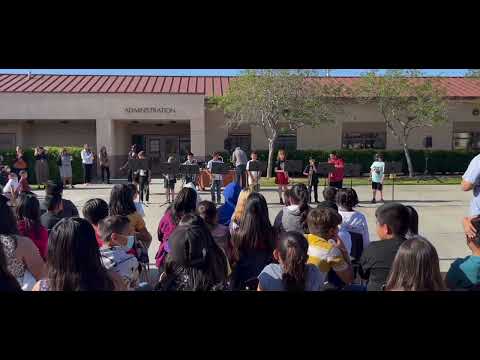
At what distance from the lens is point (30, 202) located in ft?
14.3

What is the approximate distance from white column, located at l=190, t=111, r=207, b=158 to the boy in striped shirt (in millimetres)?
19445

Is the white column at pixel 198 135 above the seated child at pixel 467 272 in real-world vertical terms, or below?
above

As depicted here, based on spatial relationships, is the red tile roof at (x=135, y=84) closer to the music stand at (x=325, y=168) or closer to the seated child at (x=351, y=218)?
the music stand at (x=325, y=168)

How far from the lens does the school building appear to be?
22.7m

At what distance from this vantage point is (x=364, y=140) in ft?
86.1

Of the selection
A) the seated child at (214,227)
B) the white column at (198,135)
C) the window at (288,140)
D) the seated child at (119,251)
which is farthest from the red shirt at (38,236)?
the window at (288,140)

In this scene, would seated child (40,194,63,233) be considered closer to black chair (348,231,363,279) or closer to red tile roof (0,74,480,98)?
black chair (348,231,363,279)

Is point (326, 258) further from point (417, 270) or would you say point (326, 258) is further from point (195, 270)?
point (195, 270)

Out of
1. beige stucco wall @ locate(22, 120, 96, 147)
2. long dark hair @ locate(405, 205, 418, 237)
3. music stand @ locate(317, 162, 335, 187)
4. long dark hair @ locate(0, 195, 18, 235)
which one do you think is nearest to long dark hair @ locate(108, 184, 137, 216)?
long dark hair @ locate(0, 195, 18, 235)

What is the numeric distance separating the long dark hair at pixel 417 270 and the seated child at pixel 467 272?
0.36 metres

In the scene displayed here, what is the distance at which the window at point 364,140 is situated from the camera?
85.9ft
